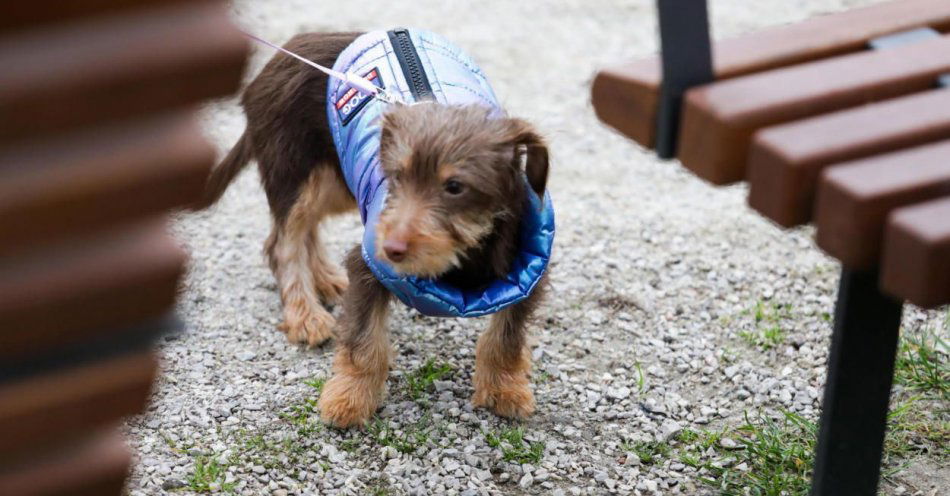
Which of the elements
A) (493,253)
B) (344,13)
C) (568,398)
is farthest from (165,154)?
(344,13)

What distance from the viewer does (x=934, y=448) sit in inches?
149

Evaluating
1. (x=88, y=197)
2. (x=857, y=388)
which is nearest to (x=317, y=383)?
(x=857, y=388)

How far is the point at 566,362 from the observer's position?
4.44m

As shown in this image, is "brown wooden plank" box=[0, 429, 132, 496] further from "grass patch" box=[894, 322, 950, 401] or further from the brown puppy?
"grass patch" box=[894, 322, 950, 401]

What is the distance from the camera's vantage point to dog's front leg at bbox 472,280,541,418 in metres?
3.97

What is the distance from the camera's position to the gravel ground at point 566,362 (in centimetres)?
376

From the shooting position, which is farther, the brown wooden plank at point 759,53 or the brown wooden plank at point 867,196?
the brown wooden plank at point 759,53

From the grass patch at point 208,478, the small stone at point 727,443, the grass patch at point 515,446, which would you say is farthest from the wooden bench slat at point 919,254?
the grass patch at point 208,478

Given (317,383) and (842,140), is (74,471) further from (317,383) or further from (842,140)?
(317,383)

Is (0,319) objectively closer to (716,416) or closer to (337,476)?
(337,476)

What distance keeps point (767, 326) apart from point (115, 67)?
368cm

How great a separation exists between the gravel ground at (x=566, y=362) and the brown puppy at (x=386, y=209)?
161 mm

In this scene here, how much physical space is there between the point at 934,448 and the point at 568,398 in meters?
1.27

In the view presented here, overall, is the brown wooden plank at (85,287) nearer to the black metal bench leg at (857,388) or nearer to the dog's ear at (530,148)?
the black metal bench leg at (857,388)
